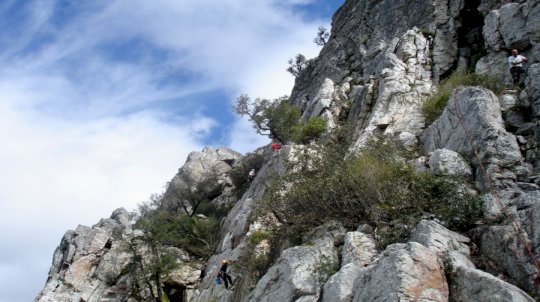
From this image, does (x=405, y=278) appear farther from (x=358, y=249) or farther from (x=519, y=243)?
(x=358, y=249)

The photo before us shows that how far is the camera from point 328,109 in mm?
36062

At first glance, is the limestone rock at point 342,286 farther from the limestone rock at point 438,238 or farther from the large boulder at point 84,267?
the large boulder at point 84,267

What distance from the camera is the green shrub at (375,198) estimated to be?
1590cm

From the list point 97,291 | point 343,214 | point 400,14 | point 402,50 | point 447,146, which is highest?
point 400,14

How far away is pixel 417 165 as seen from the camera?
19750 mm

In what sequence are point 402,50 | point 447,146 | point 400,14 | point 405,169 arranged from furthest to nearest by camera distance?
point 400,14
point 402,50
point 447,146
point 405,169

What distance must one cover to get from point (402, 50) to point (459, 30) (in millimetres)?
4368

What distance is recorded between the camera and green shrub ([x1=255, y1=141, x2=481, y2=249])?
52.2 feet

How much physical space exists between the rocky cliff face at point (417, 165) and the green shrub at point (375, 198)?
69cm

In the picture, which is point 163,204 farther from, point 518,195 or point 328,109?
point 518,195

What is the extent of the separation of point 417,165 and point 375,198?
2.45 m

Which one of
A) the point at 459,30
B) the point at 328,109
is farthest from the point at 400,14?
the point at 328,109

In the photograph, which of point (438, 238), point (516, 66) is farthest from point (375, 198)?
point (516, 66)

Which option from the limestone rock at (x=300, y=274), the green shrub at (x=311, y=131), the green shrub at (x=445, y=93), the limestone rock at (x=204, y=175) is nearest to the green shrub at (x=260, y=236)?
the limestone rock at (x=300, y=274)
